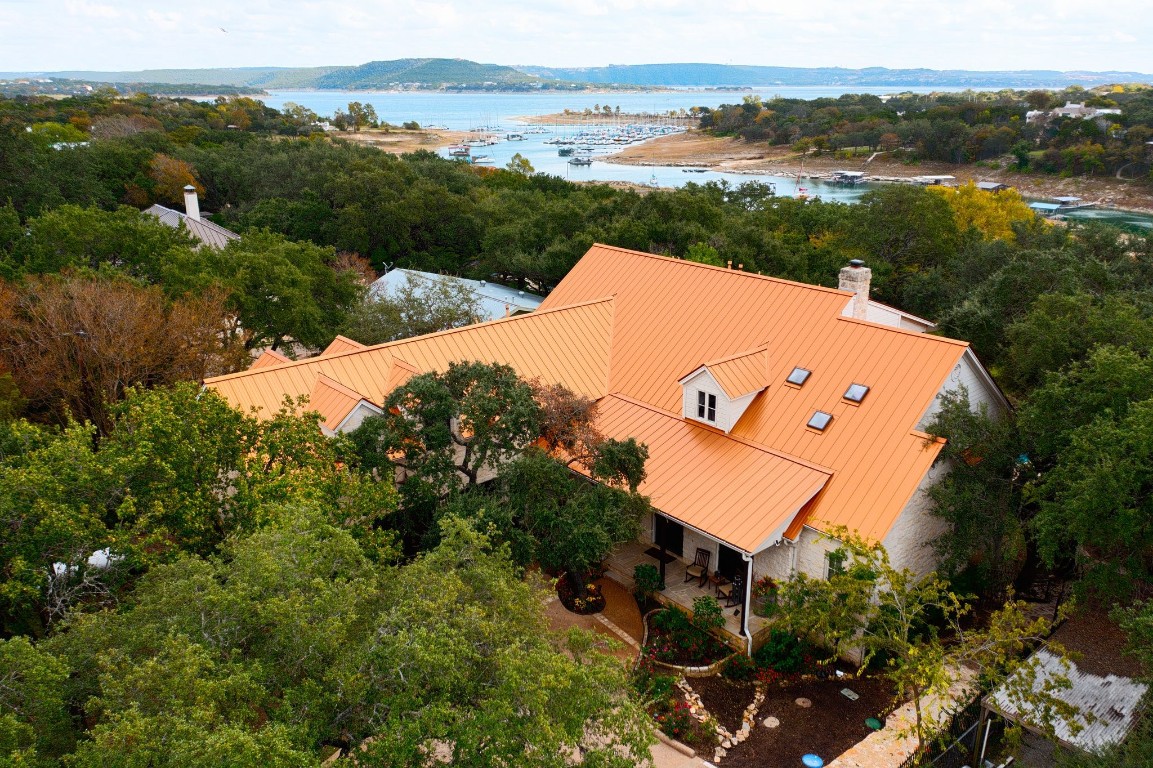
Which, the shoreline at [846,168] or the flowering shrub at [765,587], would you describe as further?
the shoreline at [846,168]

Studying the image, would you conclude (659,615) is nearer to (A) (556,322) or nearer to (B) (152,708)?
(A) (556,322)

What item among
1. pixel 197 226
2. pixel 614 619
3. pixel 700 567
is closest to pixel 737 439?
pixel 700 567

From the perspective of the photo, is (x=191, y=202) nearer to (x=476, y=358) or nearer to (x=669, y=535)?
(x=476, y=358)

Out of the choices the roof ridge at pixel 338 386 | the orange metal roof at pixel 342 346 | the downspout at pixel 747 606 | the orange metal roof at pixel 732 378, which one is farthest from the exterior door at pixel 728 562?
the orange metal roof at pixel 342 346

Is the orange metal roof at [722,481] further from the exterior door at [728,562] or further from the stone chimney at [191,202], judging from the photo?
the stone chimney at [191,202]

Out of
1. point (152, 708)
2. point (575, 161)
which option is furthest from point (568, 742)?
point (575, 161)

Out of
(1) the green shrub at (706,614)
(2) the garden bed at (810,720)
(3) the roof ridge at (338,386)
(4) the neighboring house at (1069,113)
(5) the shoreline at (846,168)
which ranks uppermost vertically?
(3) the roof ridge at (338,386)

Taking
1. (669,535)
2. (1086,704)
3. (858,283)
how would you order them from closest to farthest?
1. (1086,704)
2. (669,535)
3. (858,283)
